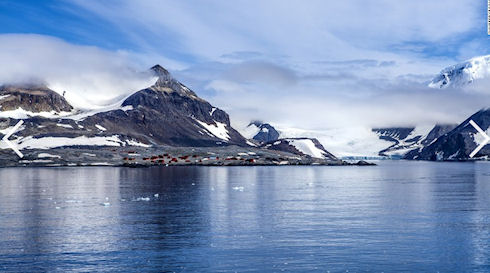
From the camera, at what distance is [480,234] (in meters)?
64.3

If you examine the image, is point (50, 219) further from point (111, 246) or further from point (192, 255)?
point (192, 255)

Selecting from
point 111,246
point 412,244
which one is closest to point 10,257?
point 111,246

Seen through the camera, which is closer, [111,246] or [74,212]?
[111,246]

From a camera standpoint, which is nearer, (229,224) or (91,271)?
(91,271)

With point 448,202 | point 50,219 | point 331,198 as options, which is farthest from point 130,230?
point 448,202

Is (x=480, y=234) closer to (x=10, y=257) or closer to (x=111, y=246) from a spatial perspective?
(x=111, y=246)

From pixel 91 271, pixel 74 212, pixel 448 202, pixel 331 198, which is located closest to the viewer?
pixel 91 271

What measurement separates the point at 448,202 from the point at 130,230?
2281 inches

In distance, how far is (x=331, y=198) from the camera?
108 metres

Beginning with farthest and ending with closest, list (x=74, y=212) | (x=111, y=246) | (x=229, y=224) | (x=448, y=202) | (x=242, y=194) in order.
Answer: (x=242, y=194), (x=448, y=202), (x=74, y=212), (x=229, y=224), (x=111, y=246)

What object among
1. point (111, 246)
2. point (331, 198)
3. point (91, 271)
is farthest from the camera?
point (331, 198)

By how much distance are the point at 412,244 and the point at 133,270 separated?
28.2 metres

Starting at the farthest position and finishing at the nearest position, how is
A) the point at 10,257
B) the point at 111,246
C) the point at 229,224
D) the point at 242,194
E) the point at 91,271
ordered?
the point at 242,194
the point at 229,224
the point at 111,246
the point at 10,257
the point at 91,271

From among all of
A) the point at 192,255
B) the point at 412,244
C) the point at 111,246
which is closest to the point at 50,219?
the point at 111,246
